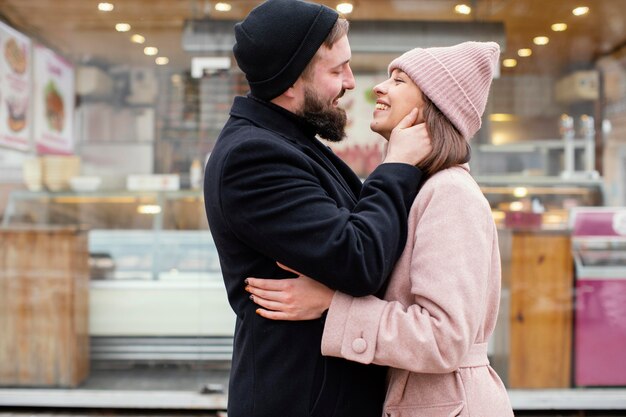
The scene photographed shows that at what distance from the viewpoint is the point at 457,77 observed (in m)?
1.73

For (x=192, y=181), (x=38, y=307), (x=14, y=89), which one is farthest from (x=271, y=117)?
(x=14, y=89)

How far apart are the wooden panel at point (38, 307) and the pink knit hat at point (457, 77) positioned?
3830mm

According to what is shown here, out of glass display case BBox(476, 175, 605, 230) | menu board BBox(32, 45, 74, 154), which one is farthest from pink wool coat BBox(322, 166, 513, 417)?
menu board BBox(32, 45, 74, 154)

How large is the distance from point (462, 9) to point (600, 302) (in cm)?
224

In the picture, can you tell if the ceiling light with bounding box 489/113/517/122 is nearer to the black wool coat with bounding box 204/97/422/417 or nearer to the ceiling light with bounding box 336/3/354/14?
the ceiling light with bounding box 336/3/354/14

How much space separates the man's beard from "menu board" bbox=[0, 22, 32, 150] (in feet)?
12.6

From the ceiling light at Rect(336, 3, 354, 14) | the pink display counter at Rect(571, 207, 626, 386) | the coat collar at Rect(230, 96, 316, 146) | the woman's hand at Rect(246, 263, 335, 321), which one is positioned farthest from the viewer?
the ceiling light at Rect(336, 3, 354, 14)

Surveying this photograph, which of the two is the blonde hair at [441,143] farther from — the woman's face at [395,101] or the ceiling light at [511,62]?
the ceiling light at [511,62]

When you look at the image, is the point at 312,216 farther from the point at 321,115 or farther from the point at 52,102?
the point at 52,102

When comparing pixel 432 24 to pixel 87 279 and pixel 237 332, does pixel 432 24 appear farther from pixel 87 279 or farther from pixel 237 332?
pixel 237 332

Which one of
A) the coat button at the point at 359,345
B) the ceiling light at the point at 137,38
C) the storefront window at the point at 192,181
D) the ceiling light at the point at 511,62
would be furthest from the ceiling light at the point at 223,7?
the coat button at the point at 359,345

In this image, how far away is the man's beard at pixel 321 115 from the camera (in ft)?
5.85

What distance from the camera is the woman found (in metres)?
1.56

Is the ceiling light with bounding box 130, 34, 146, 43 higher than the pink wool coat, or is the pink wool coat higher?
the ceiling light with bounding box 130, 34, 146, 43
